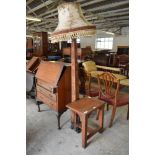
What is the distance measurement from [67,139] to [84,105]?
0.56 m

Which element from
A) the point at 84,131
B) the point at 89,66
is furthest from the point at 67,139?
the point at 89,66

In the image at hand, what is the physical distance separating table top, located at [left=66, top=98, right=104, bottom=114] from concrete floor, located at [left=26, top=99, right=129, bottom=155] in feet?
1.61

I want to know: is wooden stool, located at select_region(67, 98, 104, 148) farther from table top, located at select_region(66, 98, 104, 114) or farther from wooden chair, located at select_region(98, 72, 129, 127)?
wooden chair, located at select_region(98, 72, 129, 127)

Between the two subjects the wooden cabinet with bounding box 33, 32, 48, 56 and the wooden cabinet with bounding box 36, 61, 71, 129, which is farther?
the wooden cabinet with bounding box 33, 32, 48, 56

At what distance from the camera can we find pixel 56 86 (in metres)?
2.58

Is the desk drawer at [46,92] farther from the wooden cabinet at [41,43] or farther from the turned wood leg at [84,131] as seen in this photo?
the wooden cabinet at [41,43]

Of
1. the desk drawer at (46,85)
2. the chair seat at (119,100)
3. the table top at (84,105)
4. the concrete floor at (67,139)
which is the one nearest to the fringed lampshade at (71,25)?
the desk drawer at (46,85)

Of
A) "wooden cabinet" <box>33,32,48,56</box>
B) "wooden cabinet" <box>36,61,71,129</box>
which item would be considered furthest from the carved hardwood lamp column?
"wooden cabinet" <box>33,32,48,56</box>

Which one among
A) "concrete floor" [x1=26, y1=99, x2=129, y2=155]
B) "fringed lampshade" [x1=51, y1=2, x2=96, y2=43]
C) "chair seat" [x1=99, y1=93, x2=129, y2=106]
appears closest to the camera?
"fringed lampshade" [x1=51, y1=2, x2=96, y2=43]

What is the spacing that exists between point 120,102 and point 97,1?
3987 millimetres

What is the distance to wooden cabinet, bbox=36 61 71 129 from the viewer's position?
2627 mm
